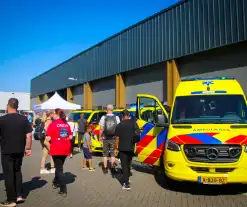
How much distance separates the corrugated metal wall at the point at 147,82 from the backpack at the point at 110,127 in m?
12.2

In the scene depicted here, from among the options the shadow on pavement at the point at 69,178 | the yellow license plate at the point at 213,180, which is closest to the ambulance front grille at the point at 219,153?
the yellow license plate at the point at 213,180

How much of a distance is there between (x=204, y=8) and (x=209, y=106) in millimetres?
11645

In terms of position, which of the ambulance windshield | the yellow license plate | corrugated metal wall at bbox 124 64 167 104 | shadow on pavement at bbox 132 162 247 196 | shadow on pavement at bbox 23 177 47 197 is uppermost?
corrugated metal wall at bbox 124 64 167 104

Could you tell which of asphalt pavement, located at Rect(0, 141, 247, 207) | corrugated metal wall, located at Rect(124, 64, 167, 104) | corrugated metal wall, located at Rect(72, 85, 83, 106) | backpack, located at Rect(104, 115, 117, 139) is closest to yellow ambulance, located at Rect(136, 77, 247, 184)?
asphalt pavement, located at Rect(0, 141, 247, 207)

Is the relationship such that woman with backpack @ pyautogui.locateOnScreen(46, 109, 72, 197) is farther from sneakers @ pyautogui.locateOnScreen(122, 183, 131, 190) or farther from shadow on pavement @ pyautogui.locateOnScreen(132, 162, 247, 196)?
shadow on pavement @ pyautogui.locateOnScreen(132, 162, 247, 196)

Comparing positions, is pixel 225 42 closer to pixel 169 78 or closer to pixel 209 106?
pixel 169 78

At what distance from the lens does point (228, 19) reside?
16000 mm

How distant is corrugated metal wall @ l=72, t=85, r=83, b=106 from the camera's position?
3548cm

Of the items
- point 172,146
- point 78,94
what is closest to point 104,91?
point 78,94

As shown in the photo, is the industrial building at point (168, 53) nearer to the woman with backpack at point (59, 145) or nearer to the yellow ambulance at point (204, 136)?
the yellow ambulance at point (204, 136)

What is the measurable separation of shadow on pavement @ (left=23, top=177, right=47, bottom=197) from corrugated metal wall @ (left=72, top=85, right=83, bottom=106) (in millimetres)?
27394

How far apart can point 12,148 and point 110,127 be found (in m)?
3.58

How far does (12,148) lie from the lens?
18.7 feet

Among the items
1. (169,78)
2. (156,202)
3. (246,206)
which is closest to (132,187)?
(156,202)
